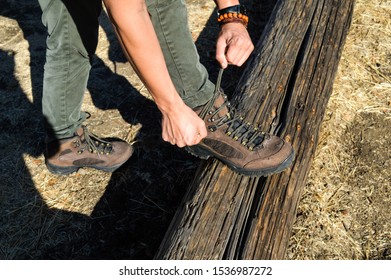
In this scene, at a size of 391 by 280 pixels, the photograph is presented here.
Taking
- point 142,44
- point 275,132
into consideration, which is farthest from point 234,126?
point 142,44

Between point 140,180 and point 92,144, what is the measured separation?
14.0 inches

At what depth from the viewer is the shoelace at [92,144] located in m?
2.53

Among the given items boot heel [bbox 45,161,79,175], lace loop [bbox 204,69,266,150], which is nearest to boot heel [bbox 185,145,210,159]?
lace loop [bbox 204,69,266,150]

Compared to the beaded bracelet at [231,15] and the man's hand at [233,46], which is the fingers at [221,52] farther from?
the beaded bracelet at [231,15]

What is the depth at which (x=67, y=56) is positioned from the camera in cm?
217

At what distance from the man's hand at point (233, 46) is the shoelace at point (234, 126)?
0.54ft

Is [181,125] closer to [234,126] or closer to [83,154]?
[234,126]

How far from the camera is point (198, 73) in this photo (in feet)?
7.00

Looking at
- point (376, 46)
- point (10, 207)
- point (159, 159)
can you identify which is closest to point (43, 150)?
point (10, 207)

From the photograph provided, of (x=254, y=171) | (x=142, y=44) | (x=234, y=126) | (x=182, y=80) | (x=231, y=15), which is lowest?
(x=254, y=171)

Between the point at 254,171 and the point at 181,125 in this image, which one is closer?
the point at 181,125

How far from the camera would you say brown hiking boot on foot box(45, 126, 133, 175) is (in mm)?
2502

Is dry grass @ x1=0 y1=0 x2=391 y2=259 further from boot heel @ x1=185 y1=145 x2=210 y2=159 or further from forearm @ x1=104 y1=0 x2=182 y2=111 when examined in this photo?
forearm @ x1=104 y1=0 x2=182 y2=111

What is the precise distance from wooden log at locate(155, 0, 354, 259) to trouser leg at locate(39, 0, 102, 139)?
78cm
